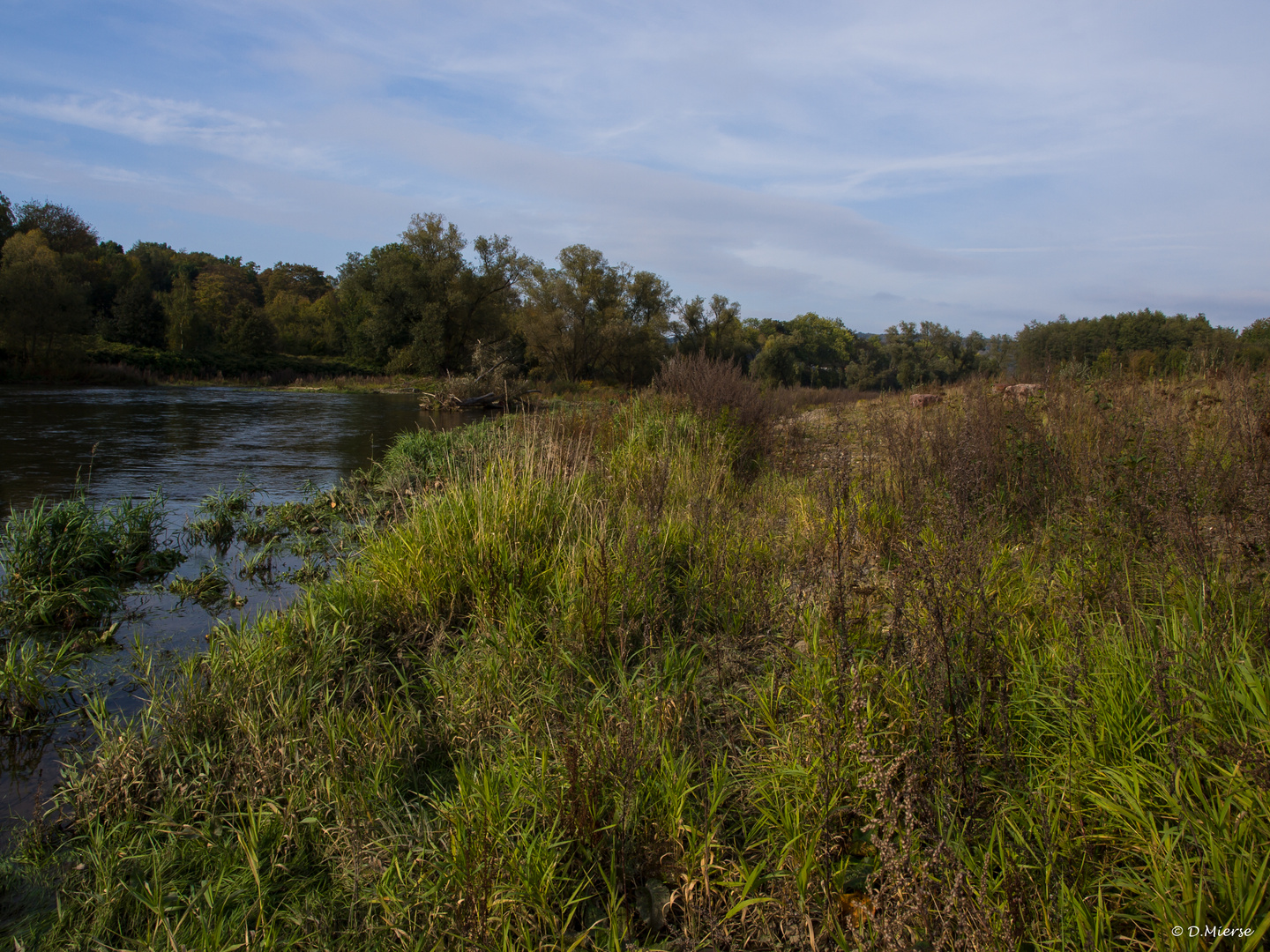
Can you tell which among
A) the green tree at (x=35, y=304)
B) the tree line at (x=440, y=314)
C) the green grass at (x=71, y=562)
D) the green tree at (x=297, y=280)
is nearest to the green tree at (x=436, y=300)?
the tree line at (x=440, y=314)

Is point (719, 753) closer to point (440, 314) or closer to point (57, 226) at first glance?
point (440, 314)

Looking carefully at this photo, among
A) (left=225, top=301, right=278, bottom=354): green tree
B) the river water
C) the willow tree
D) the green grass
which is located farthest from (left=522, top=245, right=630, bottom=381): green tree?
the green grass

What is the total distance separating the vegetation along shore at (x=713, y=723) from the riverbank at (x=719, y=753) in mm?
18

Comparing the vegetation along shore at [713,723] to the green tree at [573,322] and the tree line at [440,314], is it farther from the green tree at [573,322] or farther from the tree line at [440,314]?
the green tree at [573,322]

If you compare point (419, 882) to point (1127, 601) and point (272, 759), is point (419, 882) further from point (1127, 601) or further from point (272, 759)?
point (1127, 601)

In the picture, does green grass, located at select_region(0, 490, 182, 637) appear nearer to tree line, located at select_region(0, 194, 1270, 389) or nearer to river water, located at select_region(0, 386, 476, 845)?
river water, located at select_region(0, 386, 476, 845)

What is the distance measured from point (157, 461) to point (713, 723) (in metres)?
12.0

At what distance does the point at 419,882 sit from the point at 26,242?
133ft

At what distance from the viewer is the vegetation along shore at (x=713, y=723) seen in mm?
1785

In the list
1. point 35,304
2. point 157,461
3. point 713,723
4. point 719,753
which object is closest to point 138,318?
point 35,304

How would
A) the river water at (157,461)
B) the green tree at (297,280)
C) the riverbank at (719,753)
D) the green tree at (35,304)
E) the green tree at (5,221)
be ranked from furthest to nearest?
the green tree at (297,280)
the green tree at (5,221)
the green tree at (35,304)
the river water at (157,461)
the riverbank at (719,753)

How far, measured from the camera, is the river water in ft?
11.3

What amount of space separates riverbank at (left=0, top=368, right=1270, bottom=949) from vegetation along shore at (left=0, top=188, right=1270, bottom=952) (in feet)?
0.06

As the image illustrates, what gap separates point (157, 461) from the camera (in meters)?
11.1
